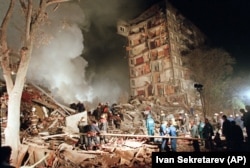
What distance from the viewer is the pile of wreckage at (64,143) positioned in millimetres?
11352

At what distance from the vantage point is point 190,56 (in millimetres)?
47094

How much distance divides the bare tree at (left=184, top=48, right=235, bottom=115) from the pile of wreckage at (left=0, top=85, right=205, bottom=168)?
78.7ft

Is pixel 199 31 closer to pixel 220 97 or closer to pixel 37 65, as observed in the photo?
pixel 220 97

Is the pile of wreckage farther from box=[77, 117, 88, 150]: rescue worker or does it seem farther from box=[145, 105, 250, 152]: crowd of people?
box=[145, 105, 250, 152]: crowd of people

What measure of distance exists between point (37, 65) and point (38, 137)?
25.5 meters

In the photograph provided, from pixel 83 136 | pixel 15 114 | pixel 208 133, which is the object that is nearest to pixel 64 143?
pixel 83 136

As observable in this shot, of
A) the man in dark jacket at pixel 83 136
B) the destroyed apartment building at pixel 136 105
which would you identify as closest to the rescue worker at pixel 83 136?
the man in dark jacket at pixel 83 136

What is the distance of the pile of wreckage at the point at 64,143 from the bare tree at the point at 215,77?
23975mm

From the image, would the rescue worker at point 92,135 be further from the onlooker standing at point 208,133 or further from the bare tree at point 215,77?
the bare tree at point 215,77

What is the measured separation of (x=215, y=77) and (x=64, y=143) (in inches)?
1361

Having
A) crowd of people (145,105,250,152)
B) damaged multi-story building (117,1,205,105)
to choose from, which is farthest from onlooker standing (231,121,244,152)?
damaged multi-story building (117,1,205,105)

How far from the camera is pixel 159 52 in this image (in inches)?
1882

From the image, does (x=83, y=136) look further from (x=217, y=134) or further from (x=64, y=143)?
(x=217, y=134)

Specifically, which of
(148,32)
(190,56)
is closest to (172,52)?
(190,56)
